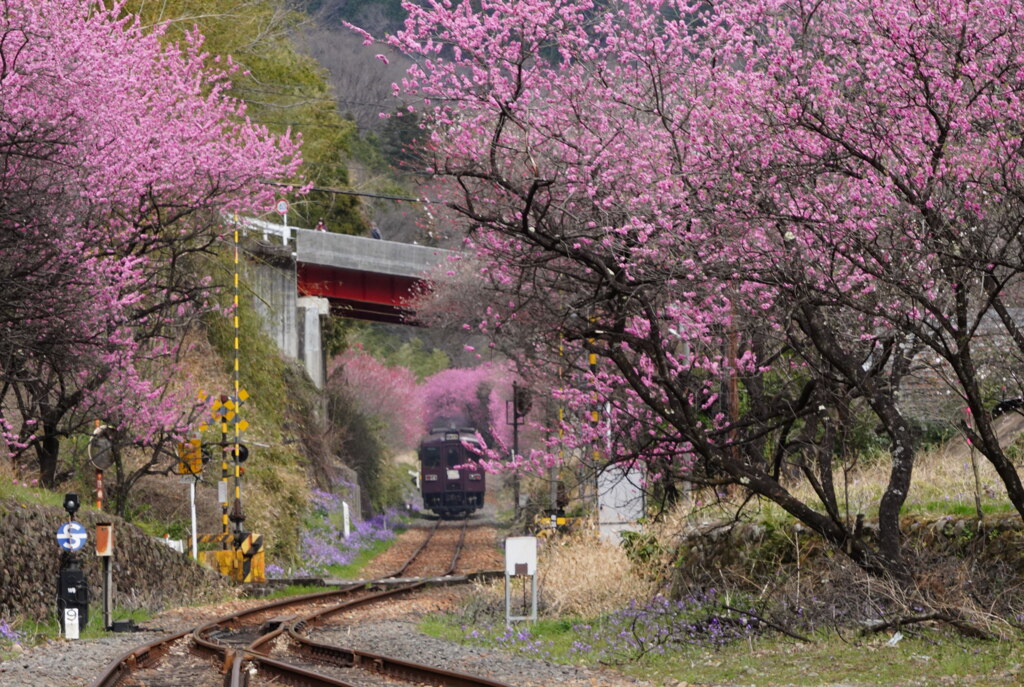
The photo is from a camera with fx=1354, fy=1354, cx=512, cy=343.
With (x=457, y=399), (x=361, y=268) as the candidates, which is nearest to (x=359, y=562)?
(x=361, y=268)

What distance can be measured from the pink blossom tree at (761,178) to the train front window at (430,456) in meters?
44.2

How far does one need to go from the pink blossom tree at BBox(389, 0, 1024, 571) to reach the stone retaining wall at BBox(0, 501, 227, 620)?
665 cm

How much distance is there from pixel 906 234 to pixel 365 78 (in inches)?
2878

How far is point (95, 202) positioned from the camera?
1995 cm

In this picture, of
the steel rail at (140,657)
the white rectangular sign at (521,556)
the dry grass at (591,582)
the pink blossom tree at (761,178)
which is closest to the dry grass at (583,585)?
the dry grass at (591,582)

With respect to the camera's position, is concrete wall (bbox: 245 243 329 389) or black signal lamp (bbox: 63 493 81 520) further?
concrete wall (bbox: 245 243 329 389)

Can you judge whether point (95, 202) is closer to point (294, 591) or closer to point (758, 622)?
point (294, 591)

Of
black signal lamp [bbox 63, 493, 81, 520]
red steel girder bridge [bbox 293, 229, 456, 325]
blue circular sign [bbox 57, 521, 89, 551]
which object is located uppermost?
red steel girder bridge [bbox 293, 229, 456, 325]

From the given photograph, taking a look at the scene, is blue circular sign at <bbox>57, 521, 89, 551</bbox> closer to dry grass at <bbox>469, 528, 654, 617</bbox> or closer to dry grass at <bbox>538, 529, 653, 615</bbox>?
dry grass at <bbox>469, 528, 654, 617</bbox>

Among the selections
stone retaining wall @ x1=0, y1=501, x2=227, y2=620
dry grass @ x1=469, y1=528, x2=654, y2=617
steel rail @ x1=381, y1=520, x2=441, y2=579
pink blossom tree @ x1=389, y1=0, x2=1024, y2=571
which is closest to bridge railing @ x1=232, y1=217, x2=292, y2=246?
steel rail @ x1=381, y1=520, x2=441, y2=579

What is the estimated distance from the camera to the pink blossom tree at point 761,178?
11148 millimetres

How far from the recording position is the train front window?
59.1 m

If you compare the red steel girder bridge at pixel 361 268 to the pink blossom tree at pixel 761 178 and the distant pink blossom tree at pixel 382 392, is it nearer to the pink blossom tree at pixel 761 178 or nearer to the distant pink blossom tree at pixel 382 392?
the distant pink blossom tree at pixel 382 392

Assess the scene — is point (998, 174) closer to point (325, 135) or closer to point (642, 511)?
point (642, 511)
